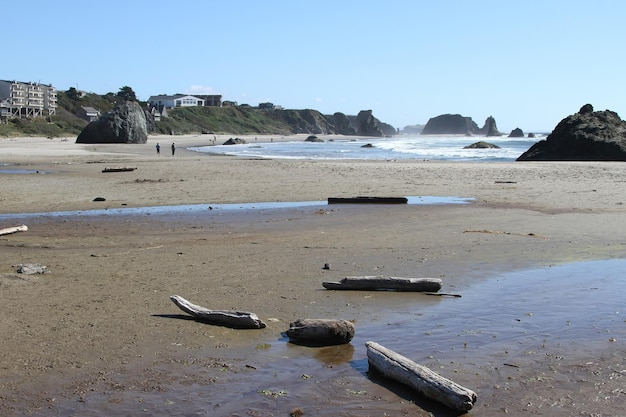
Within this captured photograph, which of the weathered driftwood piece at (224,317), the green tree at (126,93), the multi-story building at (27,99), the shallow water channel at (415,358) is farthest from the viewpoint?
the green tree at (126,93)

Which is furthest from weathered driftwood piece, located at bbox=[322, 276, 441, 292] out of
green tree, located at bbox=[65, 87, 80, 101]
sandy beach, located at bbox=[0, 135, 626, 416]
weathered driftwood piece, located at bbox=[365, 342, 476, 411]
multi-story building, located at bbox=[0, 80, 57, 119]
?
green tree, located at bbox=[65, 87, 80, 101]

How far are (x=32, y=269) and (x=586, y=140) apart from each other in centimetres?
4320

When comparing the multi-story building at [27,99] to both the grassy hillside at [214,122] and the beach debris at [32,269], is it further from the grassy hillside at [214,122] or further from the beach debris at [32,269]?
the beach debris at [32,269]

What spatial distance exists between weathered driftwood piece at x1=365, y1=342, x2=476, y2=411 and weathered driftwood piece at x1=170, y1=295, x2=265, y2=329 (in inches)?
63.7

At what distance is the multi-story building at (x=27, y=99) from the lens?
124 meters

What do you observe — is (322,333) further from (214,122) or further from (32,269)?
(214,122)

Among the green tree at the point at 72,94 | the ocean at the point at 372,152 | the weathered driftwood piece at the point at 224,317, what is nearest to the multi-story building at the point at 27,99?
the green tree at the point at 72,94

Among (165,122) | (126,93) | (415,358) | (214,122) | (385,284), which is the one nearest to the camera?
(415,358)

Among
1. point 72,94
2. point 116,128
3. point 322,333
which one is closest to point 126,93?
point 72,94

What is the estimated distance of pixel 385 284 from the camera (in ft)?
30.6

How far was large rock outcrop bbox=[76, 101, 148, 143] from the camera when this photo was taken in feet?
250

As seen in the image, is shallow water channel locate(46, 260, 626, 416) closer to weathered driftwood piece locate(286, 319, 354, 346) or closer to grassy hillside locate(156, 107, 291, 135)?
weathered driftwood piece locate(286, 319, 354, 346)

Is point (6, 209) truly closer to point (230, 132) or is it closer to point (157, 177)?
point (157, 177)

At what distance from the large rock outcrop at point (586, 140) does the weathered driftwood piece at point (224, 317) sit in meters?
42.0
